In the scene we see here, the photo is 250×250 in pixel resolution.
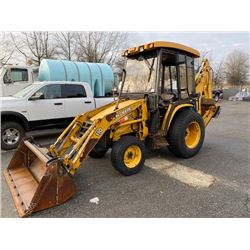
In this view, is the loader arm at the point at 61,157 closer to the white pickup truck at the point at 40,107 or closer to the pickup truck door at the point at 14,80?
the white pickup truck at the point at 40,107

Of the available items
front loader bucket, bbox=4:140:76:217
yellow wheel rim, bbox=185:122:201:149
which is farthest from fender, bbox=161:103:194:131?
front loader bucket, bbox=4:140:76:217

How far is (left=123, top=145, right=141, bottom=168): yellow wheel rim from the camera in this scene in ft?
14.6

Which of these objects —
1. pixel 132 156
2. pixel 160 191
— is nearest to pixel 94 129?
pixel 132 156

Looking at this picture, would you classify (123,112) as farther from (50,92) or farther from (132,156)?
(50,92)

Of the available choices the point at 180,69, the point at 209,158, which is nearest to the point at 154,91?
the point at 180,69

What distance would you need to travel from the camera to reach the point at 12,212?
3.27 m

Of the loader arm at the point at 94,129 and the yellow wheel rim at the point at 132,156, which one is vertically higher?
the loader arm at the point at 94,129

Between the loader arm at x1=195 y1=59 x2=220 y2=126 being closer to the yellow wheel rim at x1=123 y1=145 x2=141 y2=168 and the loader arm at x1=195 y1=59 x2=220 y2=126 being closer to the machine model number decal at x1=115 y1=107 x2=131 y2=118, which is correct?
the machine model number decal at x1=115 y1=107 x2=131 y2=118

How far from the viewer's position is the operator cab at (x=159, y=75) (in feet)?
16.1

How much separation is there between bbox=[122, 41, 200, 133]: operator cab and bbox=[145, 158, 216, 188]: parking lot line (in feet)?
2.41

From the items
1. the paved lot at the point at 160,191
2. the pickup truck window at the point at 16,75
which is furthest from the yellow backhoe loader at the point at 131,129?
the pickup truck window at the point at 16,75

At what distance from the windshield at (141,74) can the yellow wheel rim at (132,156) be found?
132 cm

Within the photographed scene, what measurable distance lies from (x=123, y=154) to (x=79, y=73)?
6.56 metres

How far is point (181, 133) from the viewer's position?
5137mm
